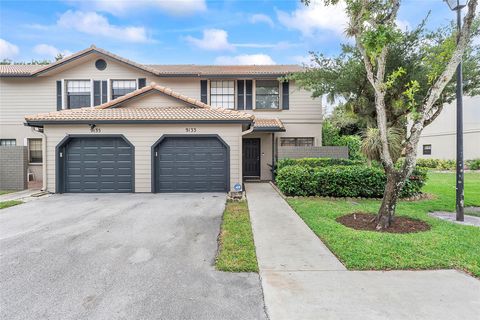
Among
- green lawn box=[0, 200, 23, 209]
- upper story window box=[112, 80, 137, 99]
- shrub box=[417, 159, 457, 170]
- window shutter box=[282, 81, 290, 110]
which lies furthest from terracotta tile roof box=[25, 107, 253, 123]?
shrub box=[417, 159, 457, 170]

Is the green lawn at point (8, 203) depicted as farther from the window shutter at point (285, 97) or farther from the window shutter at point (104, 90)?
the window shutter at point (285, 97)

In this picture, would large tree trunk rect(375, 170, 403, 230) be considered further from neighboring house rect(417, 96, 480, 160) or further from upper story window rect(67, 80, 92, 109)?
neighboring house rect(417, 96, 480, 160)

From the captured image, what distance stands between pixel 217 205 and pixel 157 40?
1537 centimetres

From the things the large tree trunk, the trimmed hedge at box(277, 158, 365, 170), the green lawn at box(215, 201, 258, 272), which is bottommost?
the green lawn at box(215, 201, 258, 272)

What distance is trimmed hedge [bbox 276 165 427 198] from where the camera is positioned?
9.12 metres

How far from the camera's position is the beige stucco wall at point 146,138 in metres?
10.6

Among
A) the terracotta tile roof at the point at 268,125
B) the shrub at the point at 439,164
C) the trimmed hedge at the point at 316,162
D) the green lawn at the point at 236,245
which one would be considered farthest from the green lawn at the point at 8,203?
the shrub at the point at 439,164

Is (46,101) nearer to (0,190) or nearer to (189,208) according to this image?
(0,190)

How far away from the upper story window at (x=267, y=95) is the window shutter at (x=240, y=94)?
0.75 m

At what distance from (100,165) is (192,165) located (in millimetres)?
3703

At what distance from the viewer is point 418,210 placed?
298 inches

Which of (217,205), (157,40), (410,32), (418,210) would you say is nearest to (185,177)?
(217,205)

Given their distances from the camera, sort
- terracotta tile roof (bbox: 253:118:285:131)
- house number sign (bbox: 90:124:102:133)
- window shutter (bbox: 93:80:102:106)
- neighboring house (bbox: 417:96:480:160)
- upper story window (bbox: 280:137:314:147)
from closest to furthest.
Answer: house number sign (bbox: 90:124:102:133), terracotta tile roof (bbox: 253:118:285:131), window shutter (bbox: 93:80:102:106), upper story window (bbox: 280:137:314:147), neighboring house (bbox: 417:96:480:160)

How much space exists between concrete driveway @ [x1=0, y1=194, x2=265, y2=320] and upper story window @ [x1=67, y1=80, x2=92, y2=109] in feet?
28.6
